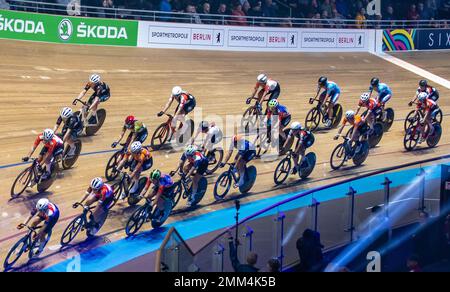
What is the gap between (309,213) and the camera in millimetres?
7906

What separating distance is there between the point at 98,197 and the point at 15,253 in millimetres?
1290

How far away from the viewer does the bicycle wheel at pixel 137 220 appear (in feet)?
37.1

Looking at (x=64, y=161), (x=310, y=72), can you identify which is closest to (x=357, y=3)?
(x=310, y=72)

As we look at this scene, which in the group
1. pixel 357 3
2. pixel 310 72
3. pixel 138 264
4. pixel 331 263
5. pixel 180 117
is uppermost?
pixel 357 3

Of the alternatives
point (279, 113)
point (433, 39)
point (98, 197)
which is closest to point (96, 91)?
point (279, 113)

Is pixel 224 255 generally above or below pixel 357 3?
below

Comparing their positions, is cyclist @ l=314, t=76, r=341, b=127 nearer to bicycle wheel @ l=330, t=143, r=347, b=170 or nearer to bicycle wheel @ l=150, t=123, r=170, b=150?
bicycle wheel @ l=330, t=143, r=347, b=170

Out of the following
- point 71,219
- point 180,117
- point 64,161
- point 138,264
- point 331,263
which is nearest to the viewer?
point 331,263

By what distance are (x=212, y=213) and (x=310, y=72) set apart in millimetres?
10074

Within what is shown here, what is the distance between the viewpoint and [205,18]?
22.7 meters

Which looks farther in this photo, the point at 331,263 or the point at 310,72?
the point at 310,72

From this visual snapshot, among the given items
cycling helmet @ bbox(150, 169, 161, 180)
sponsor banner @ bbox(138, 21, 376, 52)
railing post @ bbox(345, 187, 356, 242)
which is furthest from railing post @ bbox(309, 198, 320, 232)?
sponsor banner @ bbox(138, 21, 376, 52)

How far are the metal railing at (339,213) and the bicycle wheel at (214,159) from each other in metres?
4.87
